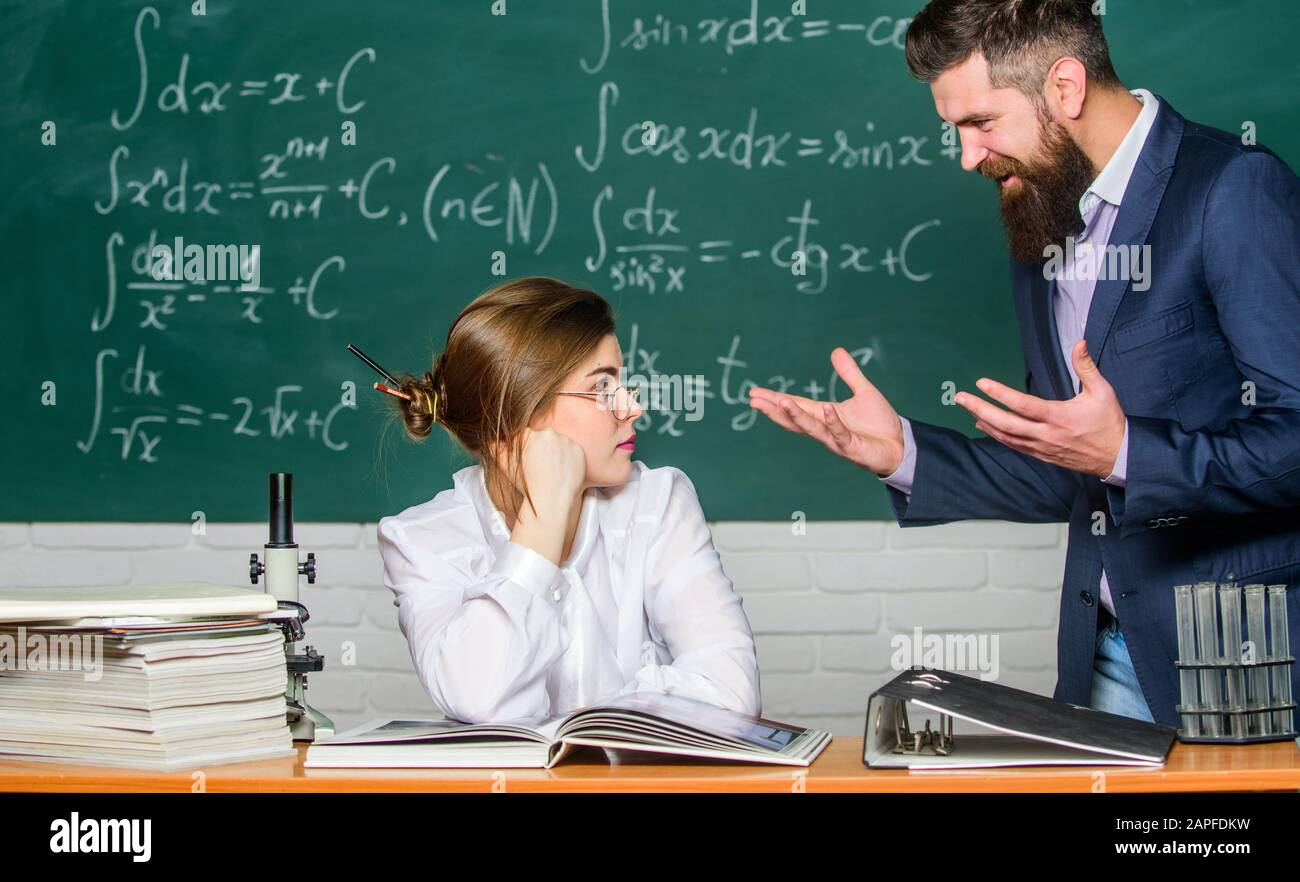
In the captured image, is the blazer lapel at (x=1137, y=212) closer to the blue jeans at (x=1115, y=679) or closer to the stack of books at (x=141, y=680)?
the blue jeans at (x=1115, y=679)

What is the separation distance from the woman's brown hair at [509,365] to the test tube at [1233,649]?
Answer: 38.6 inches

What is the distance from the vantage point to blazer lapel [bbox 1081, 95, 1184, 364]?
6.47 ft

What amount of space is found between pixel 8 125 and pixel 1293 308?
2.82 metres

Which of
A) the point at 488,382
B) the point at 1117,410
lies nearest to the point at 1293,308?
the point at 1117,410

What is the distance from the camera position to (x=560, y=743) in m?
1.30

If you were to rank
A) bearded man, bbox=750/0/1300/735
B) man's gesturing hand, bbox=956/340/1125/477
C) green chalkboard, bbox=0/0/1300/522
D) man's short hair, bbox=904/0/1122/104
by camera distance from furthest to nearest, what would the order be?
green chalkboard, bbox=0/0/1300/522, man's short hair, bbox=904/0/1122/104, bearded man, bbox=750/0/1300/735, man's gesturing hand, bbox=956/340/1125/477

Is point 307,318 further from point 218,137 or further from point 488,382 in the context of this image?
point 488,382

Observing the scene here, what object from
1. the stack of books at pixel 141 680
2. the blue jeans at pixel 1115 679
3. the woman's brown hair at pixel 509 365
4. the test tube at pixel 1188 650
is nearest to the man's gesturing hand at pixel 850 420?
the woman's brown hair at pixel 509 365

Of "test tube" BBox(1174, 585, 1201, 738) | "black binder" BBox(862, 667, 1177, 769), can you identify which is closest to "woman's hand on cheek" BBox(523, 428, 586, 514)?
"black binder" BBox(862, 667, 1177, 769)

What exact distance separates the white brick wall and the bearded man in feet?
2.33

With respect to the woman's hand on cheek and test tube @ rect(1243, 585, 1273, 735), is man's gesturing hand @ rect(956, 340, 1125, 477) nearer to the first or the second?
test tube @ rect(1243, 585, 1273, 735)

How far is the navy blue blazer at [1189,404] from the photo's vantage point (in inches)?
69.3
